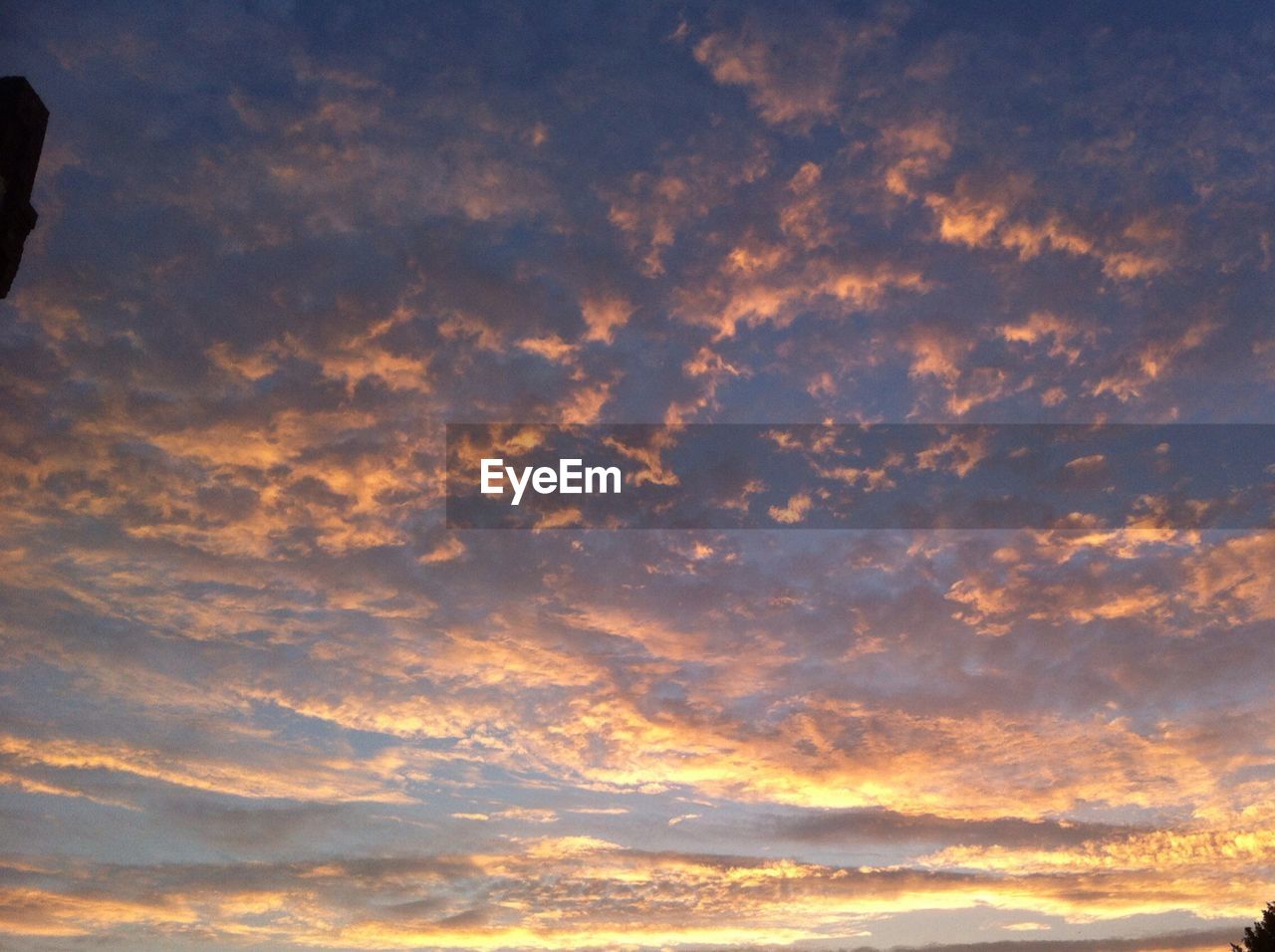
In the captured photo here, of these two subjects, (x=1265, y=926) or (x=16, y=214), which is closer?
(x=16, y=214)

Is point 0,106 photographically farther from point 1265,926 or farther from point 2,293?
point 1265,926

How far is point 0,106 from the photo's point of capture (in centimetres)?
1234

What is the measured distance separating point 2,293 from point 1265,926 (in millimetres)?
85908

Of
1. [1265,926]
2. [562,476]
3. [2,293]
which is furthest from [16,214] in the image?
[1265,926]

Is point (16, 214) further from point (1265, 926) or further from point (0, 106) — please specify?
point (1265, 926)

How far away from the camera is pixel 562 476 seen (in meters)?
33.6

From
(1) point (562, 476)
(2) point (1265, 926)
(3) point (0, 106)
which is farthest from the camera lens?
(2) point (1265, 926)

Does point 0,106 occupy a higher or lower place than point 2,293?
higher

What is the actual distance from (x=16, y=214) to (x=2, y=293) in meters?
1.05

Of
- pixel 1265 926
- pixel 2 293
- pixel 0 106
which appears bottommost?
A: pixel 1265 926

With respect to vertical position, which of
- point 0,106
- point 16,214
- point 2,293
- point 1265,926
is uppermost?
point 0,106

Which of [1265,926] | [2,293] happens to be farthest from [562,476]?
[1265,926]

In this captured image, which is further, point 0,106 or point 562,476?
point 562,476

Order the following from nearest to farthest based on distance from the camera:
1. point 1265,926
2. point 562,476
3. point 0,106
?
point 0,106 → point 562,476 → point 1265,926
